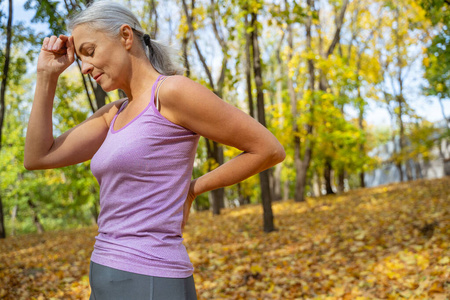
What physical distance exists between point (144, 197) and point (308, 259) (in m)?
5.50

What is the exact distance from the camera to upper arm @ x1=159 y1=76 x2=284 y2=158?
3.65ft

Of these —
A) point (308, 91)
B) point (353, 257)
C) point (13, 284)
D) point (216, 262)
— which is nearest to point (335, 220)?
point (353, 257)

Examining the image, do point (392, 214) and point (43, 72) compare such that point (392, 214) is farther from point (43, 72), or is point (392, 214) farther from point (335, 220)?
point (43, 72)

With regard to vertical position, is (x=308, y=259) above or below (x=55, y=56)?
below

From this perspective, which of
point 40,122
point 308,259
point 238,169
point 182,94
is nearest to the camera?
point 182,94

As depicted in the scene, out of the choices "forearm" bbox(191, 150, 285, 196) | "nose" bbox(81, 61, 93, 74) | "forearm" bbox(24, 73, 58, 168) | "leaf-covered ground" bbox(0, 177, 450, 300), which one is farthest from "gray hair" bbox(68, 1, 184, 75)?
"leaf-covered ground" bbox(0, 177, 450, 300)

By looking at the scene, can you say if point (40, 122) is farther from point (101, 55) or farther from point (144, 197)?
point (144, 197)

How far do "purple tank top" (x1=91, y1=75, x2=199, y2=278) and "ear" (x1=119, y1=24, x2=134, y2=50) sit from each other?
24 cm

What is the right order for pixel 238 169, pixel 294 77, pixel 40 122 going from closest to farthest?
1. pixel 238 169
2. pixel 40 122
3. pixel 294 77

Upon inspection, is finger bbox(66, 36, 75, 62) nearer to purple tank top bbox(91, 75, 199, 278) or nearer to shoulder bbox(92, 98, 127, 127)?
shoulder bbox(92, 98, 127, 127)

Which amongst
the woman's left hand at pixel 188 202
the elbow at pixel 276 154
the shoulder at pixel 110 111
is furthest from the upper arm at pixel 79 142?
the elbow at pixel 276 154

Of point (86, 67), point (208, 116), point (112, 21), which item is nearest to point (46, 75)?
point (86, 67)

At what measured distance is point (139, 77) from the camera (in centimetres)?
129

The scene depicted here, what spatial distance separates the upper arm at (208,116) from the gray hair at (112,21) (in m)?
0.22
